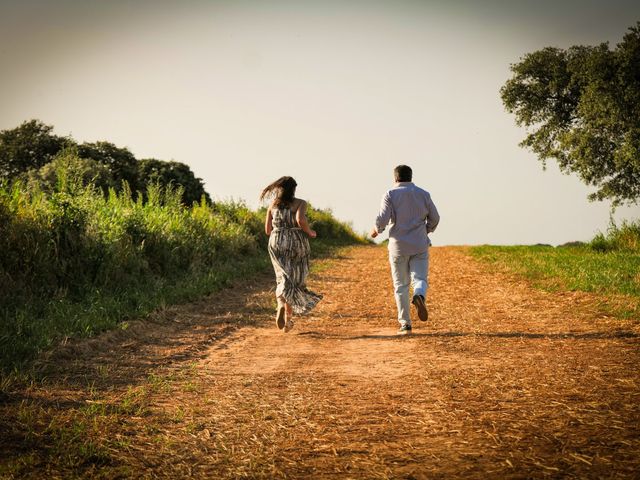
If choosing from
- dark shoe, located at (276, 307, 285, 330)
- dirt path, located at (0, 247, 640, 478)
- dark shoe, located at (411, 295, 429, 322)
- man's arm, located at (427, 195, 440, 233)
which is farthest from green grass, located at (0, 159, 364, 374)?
man's arm, located at (427, 195, 440, 233)

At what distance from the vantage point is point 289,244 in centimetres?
906

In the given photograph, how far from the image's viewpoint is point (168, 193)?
17.6 metres

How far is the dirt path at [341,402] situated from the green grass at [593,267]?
204 centimetres

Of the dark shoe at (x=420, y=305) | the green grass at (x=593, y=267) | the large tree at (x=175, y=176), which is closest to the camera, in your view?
the dark shoe at (x=420, y=305)

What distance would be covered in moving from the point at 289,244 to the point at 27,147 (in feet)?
95.3

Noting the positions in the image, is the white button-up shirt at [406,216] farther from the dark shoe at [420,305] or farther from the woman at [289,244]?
the woman at [289,244]

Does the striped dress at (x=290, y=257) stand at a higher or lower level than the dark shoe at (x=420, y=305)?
higher

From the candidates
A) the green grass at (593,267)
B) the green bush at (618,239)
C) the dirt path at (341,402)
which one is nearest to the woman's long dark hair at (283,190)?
the dirt path at (341,402)

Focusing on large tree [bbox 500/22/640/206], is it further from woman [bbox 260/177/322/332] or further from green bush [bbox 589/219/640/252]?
woman [bbox 260/177/322/332]

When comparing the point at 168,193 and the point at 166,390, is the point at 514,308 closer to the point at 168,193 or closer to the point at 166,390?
the point at 166,390

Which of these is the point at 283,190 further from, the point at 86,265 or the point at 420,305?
the point at 86,265

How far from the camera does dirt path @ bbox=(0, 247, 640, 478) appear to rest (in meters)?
3.83

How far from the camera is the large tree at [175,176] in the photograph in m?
30.8

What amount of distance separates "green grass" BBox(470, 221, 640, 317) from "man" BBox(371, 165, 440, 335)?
3501 mm
